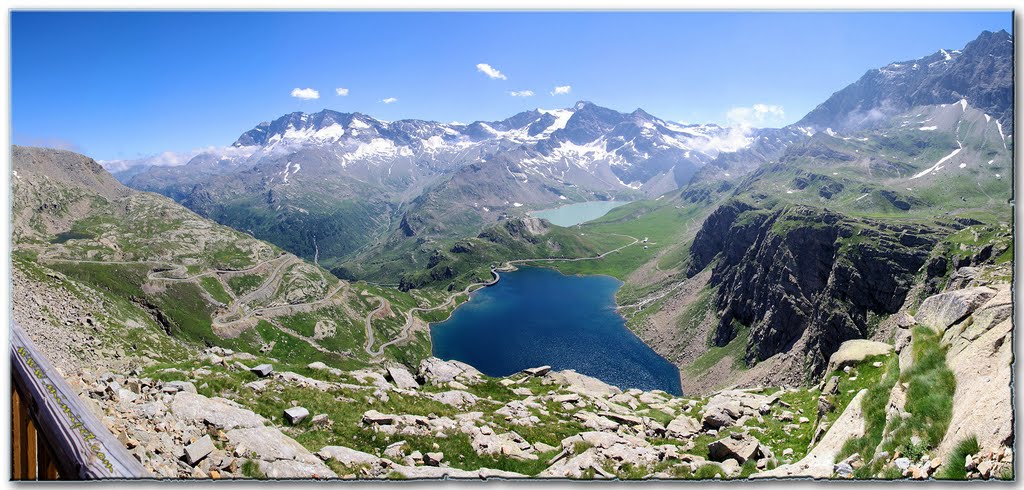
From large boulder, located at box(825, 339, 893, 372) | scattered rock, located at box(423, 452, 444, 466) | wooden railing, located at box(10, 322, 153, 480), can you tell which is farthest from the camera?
large boulder, located at box(825, 339, 893, 372)

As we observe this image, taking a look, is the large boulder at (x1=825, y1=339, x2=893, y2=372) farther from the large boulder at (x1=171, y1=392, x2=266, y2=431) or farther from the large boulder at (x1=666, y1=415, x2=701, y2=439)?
the large boulder at (x1=171, y1=392, x2=266, y2=431)

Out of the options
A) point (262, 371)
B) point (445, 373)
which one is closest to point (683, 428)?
point (445, 373)

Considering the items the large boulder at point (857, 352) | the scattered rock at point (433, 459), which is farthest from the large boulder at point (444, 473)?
the large boulder at point (857, 352)

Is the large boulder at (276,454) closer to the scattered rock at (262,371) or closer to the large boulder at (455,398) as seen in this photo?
the scattered rock at (262,371)

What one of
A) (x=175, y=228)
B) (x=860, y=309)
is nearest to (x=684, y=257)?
Result: (x=860, y=309)

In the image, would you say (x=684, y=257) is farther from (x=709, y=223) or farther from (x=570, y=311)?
(x=570, y=311)

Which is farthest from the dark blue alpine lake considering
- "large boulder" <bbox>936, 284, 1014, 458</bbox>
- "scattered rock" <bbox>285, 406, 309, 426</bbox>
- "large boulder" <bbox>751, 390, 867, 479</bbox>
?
"large boulder" <bbox>936, 284, 1014, 458</bbox>
